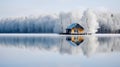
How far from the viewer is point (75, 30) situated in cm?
4406

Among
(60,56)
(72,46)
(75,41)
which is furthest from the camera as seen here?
(75,41)

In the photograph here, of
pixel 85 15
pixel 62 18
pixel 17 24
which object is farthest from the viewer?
pixel 17 24

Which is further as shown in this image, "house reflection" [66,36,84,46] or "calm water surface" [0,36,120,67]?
"house reflection" [66,36,84,46]

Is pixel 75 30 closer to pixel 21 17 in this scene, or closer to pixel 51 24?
pixel 51 24

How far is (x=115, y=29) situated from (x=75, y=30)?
17.2m

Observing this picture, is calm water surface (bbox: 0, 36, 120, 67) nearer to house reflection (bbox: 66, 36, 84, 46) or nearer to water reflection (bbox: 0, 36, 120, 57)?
water reflection (bbox: 0, 36, 120, 57)

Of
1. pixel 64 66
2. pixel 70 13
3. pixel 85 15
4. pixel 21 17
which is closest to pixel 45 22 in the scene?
pixel 21 17

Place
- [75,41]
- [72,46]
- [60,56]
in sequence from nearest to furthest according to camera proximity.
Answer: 1. [60,56]
2. [72,46]
3. [75,41]

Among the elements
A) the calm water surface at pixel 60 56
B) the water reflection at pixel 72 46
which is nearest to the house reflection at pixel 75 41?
the water reflection at pixel 72 46

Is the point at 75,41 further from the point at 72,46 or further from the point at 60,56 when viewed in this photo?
the point at 60,56

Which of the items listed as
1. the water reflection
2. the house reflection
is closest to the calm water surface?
the water reflection

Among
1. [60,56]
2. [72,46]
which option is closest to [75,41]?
[72,46]

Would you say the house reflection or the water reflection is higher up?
the water reflection

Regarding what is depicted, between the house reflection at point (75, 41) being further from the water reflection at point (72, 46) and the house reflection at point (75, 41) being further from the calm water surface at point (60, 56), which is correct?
the calm water surface at point (60, 56)
